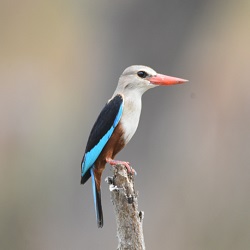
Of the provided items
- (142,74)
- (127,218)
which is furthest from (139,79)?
(127,218)

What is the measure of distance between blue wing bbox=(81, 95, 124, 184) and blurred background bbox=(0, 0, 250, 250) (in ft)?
10.3


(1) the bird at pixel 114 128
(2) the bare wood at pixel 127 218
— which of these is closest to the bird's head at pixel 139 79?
(1) the bird at pixel 114 128

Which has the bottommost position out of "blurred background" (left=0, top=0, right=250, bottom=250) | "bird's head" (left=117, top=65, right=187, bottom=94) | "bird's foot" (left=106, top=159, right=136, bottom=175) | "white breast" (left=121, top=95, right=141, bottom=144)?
"blurred background" (left=0, top=0, right=250, bottom=250)

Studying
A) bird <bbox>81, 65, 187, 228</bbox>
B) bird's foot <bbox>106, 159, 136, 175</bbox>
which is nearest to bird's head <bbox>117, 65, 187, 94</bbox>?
bird <bbox>81, 65, 187, 228</bbox>

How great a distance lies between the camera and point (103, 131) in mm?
5516

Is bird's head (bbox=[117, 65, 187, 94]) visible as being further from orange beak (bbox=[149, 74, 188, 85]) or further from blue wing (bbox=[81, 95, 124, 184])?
blue wing (bbox=[81, 95, 124, 184])

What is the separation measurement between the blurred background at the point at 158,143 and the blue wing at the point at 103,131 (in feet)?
10.3

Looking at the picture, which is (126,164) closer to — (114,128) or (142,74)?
(114,128)

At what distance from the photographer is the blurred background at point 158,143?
9461 mm

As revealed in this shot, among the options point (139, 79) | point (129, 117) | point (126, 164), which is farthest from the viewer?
point (139, 79)

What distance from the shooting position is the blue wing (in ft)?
18.0

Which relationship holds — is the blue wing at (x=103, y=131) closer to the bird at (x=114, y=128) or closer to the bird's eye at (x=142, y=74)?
the bird at (x=114, y=128)

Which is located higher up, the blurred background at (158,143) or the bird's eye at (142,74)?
the bird's eye at (142,74)

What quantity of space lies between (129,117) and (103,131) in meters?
0.18
